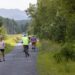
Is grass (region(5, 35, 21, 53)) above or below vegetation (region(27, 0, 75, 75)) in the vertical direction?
below

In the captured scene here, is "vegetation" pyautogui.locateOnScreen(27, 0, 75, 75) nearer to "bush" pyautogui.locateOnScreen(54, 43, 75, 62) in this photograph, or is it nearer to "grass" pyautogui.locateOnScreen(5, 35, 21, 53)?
"bush" pyautogui.locateOnScreen(54, 43, 75, 62)

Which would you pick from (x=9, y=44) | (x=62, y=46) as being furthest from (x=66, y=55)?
(x=9, y=44)

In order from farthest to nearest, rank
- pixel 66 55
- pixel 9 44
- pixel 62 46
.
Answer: pixel 9 44
pixel 62 46
pixel 66 55

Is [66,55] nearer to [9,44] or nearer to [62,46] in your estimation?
[62,46]

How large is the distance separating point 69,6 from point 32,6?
147 ft

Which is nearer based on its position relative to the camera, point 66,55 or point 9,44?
point 66,55

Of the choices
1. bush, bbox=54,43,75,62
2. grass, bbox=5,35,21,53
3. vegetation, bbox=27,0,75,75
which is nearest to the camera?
vegetation, bbox=27,0,75,75

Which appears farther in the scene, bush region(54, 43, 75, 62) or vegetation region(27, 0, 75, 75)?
bush region(54, 43, 75, 62)

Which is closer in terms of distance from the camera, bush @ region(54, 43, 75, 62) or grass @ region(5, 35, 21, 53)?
bush @ region(54, 43, 75, 62)

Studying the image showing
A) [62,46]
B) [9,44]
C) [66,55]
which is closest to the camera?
[66,55]

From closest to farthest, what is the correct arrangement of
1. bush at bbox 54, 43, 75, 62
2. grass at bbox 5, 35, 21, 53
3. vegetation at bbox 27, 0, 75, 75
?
vegetation at bbox 27, 0, 75, 75 → bush at bbox 54, 43, 75, 62 → grass at bbox 5, 35, 21, 53

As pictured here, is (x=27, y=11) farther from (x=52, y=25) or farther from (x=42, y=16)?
(x=52, y=25)

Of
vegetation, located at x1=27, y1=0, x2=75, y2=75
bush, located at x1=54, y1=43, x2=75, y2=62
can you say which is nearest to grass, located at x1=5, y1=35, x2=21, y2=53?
vegetation, located at x1=27, y1=0, x2=75, y2=75

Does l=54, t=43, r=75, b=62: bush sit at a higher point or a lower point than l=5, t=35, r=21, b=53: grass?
higher
